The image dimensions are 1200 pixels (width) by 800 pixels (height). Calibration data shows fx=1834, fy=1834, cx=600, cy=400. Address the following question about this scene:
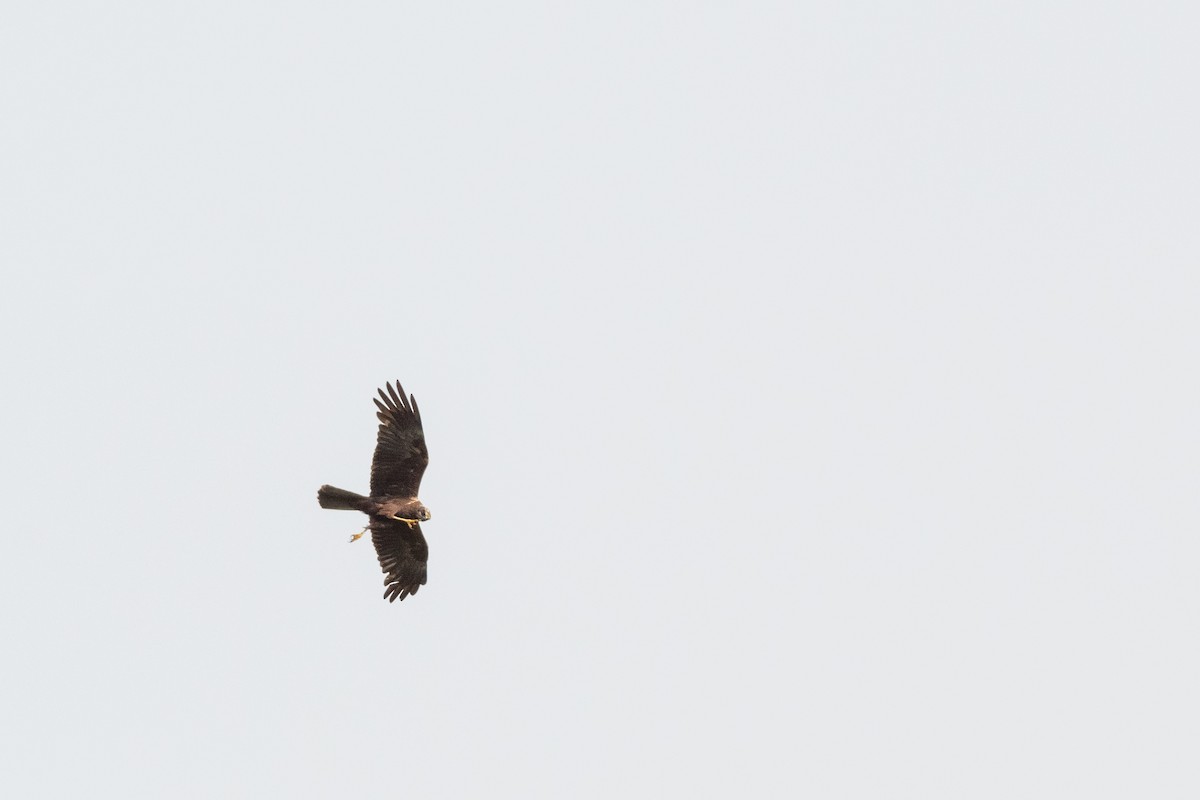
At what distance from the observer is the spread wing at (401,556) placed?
132 feet

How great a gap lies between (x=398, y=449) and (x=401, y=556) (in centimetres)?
286

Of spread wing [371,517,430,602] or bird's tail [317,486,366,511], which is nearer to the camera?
bird's tail [317,486,366,511]

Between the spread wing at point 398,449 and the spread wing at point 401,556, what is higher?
the spread wing at point 398,449

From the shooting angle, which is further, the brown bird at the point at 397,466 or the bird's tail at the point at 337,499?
the brown bird at the point at 397,466

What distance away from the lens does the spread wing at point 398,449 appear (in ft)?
128

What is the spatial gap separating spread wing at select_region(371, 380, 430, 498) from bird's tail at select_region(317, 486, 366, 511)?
930 millimetres

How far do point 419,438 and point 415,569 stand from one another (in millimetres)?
3390

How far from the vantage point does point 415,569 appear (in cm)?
4078

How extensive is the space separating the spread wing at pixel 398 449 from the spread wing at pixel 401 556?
3.30ft

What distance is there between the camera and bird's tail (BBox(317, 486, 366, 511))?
3750 centimetres

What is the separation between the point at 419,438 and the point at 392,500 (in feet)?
4.74

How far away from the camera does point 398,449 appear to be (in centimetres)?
3903

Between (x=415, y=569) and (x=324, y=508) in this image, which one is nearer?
(x=324, y=508)

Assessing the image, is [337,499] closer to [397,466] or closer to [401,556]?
[397,466]
